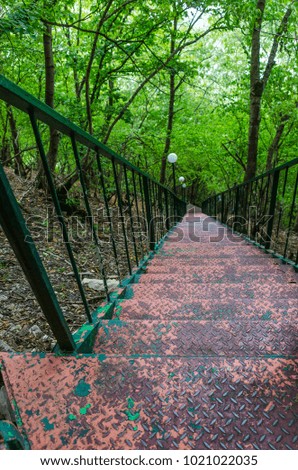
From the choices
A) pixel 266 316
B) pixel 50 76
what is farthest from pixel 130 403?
pixel 50 76

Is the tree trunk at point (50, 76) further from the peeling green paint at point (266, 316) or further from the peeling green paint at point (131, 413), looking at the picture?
the peeling green paint at point (131, 413)

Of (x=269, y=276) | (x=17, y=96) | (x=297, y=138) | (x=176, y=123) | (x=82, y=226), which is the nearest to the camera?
(x=17, y=96)

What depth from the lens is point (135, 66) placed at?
18.2 feet

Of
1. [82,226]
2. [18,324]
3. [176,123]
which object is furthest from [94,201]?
→ [176,123]

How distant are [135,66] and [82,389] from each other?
5926mm

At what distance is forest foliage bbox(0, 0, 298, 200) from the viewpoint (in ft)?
14.8

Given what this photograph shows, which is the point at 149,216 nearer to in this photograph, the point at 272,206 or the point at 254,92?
the point at 272,206

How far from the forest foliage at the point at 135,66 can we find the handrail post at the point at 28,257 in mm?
3064

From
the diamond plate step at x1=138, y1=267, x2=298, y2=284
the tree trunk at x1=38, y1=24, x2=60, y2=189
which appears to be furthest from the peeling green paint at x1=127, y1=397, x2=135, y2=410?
the tree trunk at x1=38, y1=24, x2=60, y2=189

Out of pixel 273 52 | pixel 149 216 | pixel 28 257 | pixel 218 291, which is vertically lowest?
pixel 218 291

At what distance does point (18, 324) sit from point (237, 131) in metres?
13.1

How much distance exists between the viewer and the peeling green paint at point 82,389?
1.03m

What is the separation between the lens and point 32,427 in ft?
2.99
